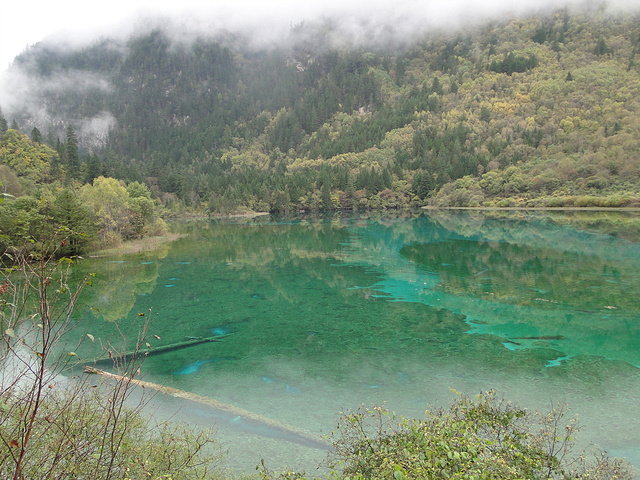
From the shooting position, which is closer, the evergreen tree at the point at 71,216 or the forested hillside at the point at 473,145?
the evergreen tree at the point at 71,216

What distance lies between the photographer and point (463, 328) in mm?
14742

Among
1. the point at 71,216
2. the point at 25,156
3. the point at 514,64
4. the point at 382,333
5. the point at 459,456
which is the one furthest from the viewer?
the point at 514,64

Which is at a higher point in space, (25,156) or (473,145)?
(25,156)

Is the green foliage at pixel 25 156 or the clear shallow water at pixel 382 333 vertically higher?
the green foliage at pixel 25 156

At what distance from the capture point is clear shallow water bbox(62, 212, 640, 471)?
9195mm

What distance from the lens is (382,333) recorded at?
14.4 meters

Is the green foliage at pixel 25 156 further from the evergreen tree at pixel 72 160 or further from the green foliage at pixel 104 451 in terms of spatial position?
the green foliage at pixel 104 451

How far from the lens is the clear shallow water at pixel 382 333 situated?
30.2ft

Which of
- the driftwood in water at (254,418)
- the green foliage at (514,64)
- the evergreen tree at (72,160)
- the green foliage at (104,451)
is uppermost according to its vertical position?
the green foliage at (514,64)

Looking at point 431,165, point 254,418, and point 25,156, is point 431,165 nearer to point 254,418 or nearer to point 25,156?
point 25,156

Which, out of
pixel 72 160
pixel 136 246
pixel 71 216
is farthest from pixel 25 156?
pixel 71 216

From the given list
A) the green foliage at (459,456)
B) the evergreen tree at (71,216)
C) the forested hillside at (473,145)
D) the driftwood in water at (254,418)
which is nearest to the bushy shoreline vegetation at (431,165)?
the green foliage at (459,456)

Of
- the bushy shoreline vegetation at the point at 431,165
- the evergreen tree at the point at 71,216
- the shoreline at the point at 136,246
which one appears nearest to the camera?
the bushy shoreline vegetation at the point at 431,165

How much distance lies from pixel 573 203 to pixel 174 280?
84126mm
